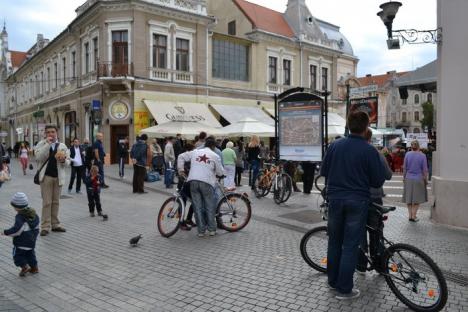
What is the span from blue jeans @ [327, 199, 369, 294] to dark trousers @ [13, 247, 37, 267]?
12.2 feet

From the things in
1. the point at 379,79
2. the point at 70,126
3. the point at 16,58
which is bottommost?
the point at 70,126

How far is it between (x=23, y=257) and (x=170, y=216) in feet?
9.03

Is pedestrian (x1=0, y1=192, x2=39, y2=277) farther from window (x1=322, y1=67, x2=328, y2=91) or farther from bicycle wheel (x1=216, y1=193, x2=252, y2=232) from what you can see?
window (x1=322, y1=67, x2=328, y2=91)

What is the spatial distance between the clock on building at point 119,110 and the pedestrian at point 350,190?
2070 centimetres

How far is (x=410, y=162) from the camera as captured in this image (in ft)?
29.1

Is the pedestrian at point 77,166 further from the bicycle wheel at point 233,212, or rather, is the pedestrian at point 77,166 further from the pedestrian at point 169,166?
the bicycle wheel at point 233,212

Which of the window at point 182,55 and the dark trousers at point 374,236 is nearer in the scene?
the dark trousers at point 374,236

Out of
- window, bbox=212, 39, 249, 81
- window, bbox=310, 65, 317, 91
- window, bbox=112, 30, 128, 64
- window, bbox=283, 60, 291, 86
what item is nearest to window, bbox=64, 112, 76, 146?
window, bbox=112, 30, 128, 64

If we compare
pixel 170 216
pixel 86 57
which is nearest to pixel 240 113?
pixel 86 57

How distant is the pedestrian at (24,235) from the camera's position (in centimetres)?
521

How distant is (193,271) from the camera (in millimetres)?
5531

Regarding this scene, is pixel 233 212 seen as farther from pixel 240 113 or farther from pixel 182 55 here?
pixel 240 113

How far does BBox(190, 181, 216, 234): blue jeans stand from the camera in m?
7.38

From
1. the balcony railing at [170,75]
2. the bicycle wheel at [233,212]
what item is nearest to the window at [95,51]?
the balcony railing at [170,75]
